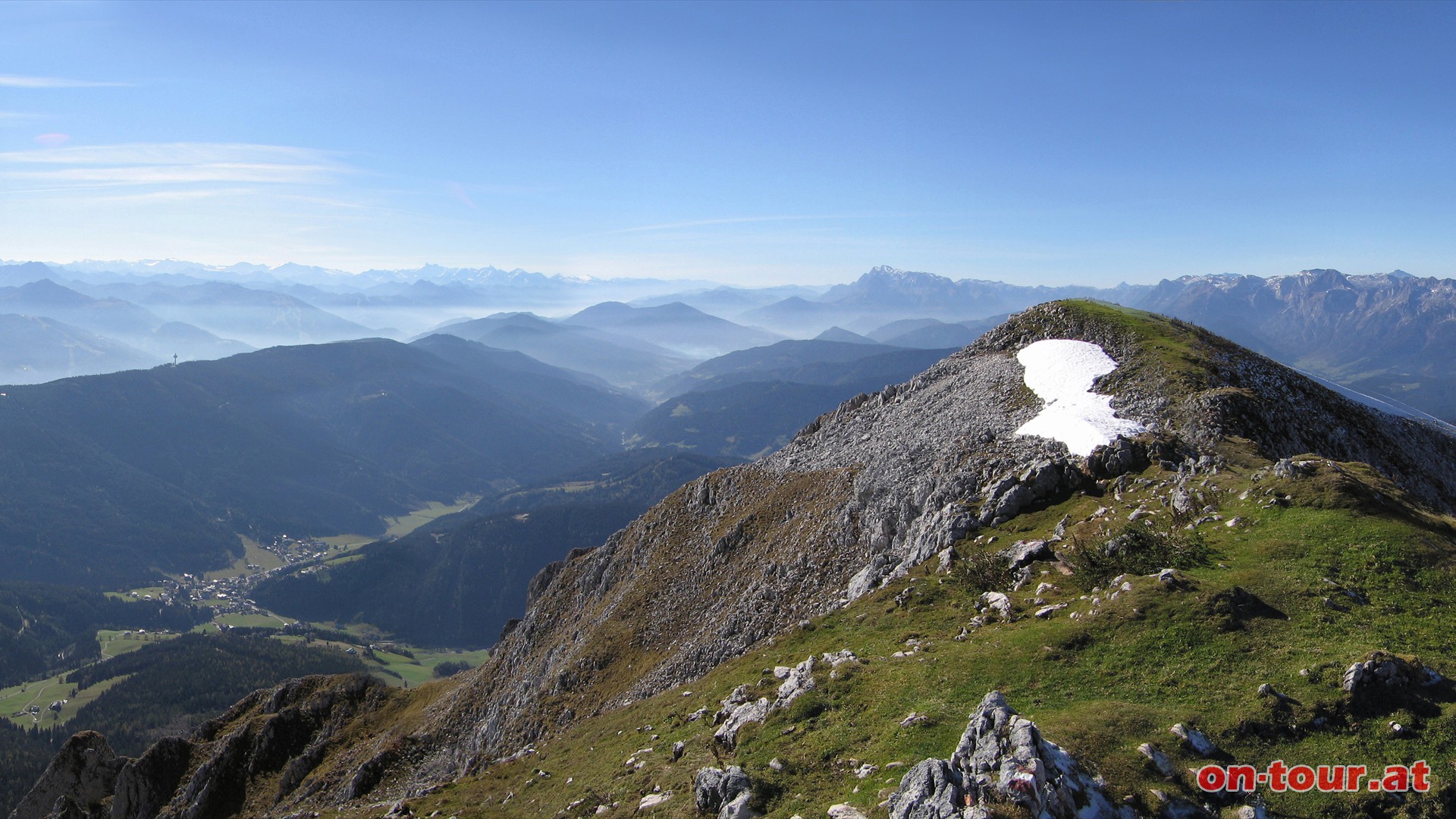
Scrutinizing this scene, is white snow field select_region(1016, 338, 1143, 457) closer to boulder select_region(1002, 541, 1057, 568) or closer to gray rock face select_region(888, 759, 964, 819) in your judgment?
boulder select_region(1002, 541, 1057, 568)

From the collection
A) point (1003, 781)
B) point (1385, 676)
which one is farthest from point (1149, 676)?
point (1003, 781)

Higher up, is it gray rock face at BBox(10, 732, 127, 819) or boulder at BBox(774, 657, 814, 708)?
boulder at BBox(774, 657, 814, 708)

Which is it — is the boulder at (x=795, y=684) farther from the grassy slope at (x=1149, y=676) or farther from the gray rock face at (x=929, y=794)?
the gray rock face at (x=929, y=794)

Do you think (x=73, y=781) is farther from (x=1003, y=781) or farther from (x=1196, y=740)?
(x=1196, y=740)

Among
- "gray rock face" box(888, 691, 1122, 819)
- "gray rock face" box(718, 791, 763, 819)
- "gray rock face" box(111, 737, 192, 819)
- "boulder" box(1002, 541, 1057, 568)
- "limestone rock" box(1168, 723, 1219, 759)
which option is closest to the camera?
"gray rock face" box(888, 691, 1122, 819)

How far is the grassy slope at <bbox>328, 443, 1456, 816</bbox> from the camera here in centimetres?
1723

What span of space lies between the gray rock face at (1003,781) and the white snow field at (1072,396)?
25.4 metres

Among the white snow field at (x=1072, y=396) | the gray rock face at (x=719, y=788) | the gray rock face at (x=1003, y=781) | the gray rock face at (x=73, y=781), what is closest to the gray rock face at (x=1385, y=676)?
the gray rock face at (x=1003, y=781)

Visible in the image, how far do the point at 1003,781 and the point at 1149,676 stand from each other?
7551 millimetres

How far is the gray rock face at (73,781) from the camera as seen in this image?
6731 cm

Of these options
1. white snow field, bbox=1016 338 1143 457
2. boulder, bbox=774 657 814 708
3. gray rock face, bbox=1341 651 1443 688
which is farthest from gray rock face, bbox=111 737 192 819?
gray rock face, bbox=1341 651 1443 688

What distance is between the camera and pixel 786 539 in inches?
1981

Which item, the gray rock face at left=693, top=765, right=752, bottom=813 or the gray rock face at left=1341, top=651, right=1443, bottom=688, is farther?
the gray rock face at left=693, top=765, right=752, bottom=813

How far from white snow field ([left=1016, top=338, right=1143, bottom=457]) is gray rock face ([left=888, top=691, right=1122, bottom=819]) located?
1001 inches
